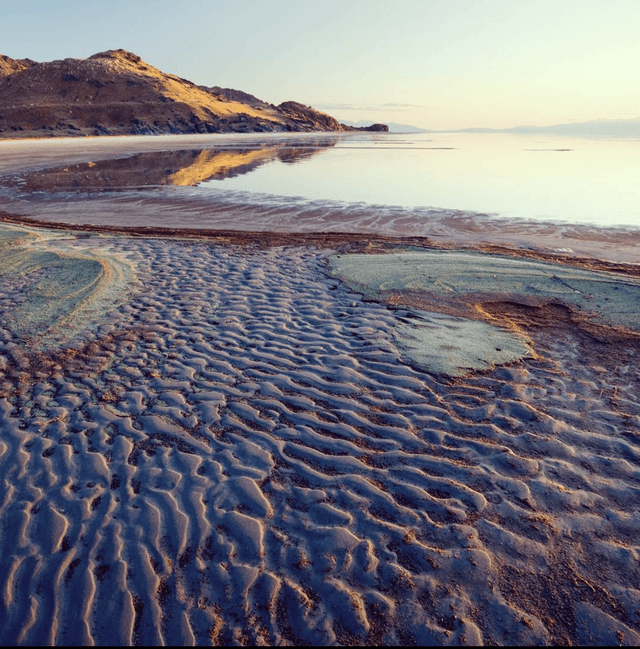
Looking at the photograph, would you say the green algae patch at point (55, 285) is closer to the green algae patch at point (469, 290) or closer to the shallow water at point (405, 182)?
the green algae patch at point (469, 290)

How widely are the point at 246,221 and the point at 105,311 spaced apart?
9.54 metres

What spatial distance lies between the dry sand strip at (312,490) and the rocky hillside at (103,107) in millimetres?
103353

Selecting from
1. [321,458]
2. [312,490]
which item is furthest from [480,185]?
[312,490]

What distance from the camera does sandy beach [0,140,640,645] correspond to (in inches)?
130

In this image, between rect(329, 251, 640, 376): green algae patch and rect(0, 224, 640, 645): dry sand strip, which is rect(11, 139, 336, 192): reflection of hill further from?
rect(0, 224, 640, 645): dry sand strip

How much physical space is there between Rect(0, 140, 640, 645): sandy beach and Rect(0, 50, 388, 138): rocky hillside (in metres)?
102

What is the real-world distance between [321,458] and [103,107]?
131957 millimetres

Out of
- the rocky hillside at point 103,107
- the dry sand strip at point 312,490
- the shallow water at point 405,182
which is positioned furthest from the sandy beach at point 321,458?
the rocky hillside at point 103,107

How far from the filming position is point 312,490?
440cm

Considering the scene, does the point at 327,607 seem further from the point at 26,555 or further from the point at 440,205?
the point at 440,205

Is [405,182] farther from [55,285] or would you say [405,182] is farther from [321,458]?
[321,458]

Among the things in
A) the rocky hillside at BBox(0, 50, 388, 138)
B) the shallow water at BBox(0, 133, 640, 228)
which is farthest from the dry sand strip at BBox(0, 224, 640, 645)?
the rocky hillside at BBox(0, 50, 388, 138)

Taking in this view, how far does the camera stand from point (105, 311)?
8.52 metres

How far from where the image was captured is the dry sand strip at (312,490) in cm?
327
